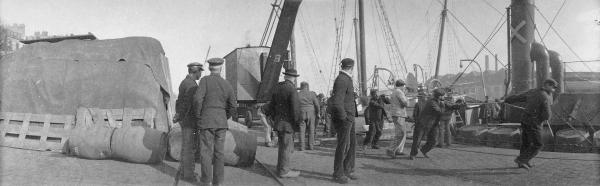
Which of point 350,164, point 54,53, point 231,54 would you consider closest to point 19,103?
point 54,53

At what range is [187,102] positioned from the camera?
6.02 m

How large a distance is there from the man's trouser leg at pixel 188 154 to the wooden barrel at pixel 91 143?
2053 millimetres

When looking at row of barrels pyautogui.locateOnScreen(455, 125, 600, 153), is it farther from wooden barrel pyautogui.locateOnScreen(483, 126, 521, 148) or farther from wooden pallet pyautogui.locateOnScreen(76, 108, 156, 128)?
wooden pallet pyautogui.locateOnScreen(76, 108, 156, 128)

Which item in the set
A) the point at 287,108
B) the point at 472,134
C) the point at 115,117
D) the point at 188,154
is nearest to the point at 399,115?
the point at 287,108

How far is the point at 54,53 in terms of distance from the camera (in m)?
9.70

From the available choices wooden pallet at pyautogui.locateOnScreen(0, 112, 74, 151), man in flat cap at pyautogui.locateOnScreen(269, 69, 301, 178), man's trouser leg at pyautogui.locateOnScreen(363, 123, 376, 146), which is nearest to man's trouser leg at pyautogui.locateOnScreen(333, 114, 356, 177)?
man in flat cap at pyautogui.locateOnScreen(269, 69, 301, 178)

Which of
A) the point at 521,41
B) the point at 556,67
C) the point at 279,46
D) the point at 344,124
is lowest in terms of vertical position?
the point at 344,124

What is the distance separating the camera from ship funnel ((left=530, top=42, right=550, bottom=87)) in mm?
11797

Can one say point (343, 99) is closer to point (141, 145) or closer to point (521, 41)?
point (141, 145)

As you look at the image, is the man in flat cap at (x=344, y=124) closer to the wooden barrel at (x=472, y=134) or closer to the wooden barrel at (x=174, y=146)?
the wooden barrel at (x=174, y=146)

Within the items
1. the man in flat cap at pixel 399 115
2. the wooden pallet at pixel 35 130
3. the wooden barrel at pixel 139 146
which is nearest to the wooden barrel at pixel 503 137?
the man in flat cap at pixel 399 115

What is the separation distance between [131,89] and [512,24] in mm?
12397

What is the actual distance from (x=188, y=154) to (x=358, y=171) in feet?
9.01

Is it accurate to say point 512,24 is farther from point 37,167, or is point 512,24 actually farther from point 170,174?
point 37,167
